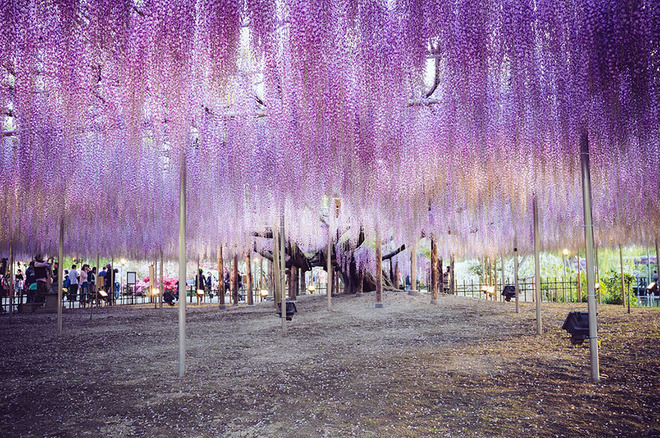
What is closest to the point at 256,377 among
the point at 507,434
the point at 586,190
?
the point at 507,434

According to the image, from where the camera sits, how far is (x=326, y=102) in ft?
16.8

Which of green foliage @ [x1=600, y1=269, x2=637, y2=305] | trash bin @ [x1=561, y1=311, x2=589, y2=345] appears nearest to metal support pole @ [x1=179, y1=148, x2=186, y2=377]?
trash bin @ [x1=561, y1=311, x2=589, y2=345]

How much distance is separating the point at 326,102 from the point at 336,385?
314 centimetres

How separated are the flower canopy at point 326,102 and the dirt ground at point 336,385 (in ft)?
8.03

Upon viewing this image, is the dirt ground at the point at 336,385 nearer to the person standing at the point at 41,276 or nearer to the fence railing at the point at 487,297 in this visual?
the person standing at the point at 41,276

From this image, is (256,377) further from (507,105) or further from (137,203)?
(137,203)

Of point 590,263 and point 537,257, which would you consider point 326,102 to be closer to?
point 590,263

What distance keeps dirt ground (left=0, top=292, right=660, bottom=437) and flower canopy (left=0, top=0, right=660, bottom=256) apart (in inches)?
96.3


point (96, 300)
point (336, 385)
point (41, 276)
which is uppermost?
point (41, 276)

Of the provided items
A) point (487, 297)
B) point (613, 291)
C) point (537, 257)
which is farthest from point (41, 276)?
point (613, 291)

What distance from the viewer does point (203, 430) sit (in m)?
2.81

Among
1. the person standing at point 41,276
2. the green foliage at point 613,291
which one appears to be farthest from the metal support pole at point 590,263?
the person standing at point 41,276

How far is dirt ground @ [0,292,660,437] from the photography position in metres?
2.84

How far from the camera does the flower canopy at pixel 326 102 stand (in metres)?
3.77
